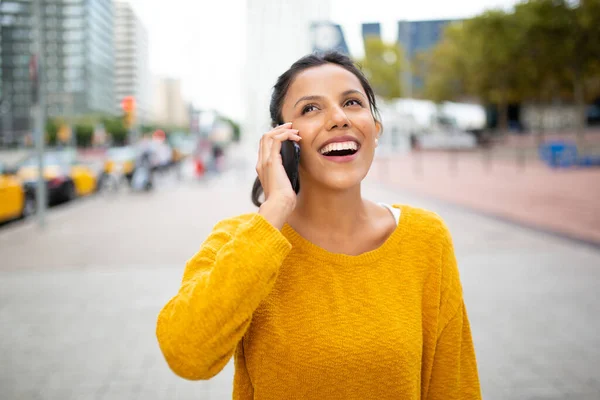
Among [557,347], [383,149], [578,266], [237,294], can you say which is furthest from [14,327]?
[383,149]

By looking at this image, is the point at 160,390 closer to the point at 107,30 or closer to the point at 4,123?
the point at 107,30

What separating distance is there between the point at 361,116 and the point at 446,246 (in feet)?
1.58

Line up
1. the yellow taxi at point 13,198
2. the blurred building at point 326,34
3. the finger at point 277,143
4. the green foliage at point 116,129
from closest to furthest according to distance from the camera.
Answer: the finger at point 277,143, the blurred building at point 326,34, the yellow taxi at point 13,198, the green foliage at point 116,129

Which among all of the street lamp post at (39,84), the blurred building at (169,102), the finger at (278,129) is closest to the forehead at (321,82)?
the finger at (278,129)

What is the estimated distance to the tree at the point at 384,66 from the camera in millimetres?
53750

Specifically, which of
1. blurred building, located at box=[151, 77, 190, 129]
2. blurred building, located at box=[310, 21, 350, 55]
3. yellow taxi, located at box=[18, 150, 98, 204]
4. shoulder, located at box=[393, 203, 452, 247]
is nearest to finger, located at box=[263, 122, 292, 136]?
shoulder, located at box=[393, 203, 452, 247]

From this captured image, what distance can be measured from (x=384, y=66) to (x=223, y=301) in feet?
182

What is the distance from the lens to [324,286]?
54.6 inches

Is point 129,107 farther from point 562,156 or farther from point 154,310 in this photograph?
point 154,310

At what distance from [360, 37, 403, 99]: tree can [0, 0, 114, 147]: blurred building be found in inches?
1155

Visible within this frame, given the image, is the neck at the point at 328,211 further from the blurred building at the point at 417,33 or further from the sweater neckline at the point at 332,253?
the blurred building at the point at 417,33

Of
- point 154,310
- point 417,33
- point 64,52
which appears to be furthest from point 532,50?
point 154,310

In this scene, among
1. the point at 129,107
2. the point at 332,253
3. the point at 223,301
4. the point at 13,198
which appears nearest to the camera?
the point at 223,301

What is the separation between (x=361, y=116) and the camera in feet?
4.93
